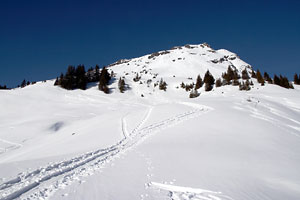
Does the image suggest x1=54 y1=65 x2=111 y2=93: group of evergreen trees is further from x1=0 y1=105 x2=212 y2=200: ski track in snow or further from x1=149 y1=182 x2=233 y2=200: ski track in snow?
x1=149 y1=182 x2=233 y2=200: ski track in snow

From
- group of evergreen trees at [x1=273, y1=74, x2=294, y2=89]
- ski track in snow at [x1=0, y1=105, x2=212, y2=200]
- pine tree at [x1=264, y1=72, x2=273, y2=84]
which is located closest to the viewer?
ski track in snow at [x1=0, y1=105, x2=212, y2=200]

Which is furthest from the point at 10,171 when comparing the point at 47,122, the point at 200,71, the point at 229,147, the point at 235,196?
the point at 200,71

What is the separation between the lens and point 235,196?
4523mm

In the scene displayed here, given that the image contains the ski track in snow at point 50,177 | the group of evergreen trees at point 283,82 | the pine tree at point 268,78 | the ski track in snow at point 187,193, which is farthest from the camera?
the pine tree at point 268,78

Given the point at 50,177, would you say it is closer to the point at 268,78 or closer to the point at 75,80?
the point at 75,80

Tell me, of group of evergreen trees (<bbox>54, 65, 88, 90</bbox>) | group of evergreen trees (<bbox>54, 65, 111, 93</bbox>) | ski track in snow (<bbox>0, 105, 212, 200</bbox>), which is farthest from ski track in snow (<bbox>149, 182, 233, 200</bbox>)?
group of evergreen trees (<bbox>54, 65, 88, 90</bbox>)

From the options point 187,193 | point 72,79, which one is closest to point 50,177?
point 187,193

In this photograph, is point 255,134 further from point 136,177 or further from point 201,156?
point 136,177

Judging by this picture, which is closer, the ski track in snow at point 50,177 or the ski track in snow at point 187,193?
the ski track in snow at point 187,193

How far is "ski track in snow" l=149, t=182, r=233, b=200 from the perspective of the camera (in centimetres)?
448

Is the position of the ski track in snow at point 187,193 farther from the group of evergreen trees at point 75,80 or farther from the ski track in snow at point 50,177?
the group of evergreen trees at point 75,80

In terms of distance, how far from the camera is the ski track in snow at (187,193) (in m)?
4.48

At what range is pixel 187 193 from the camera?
4750mm

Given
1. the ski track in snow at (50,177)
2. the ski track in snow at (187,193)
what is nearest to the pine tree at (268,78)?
the ski track in snow at (50,177)
